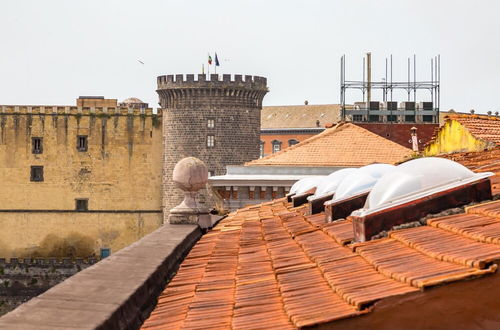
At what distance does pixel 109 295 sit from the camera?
221 inches

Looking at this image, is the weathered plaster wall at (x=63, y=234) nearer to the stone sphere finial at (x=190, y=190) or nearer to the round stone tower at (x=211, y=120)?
the round stone tower at (x=211, y=120)

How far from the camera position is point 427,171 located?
18.1 ft

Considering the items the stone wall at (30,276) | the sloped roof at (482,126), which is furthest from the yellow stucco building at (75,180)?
the sloped roof at (482,126)

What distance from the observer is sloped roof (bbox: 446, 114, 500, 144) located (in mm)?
15557

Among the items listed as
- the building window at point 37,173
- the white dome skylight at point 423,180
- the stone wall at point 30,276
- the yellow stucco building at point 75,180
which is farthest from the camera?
the building window at point 37,173

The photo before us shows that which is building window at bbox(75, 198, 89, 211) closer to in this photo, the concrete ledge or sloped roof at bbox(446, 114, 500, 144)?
sloped roof at bbox(446, 114, 500, 144)

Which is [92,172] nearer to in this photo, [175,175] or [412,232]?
[175,175]

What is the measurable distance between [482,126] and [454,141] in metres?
0.75

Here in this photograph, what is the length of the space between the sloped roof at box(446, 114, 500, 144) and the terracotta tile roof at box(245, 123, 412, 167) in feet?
36.0

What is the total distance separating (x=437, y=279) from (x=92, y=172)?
5053cm

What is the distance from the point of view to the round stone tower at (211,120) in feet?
164

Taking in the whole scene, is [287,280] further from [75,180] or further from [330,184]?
[75,180]

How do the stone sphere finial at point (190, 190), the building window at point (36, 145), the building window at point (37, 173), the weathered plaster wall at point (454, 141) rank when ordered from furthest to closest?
the building window at point (37, 173) < the building window at point (36, 145) < the weathered plaster wall at point (454, 141) < the stone sphere finial at point (190, 190)

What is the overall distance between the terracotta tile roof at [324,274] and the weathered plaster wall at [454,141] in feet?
27.4
